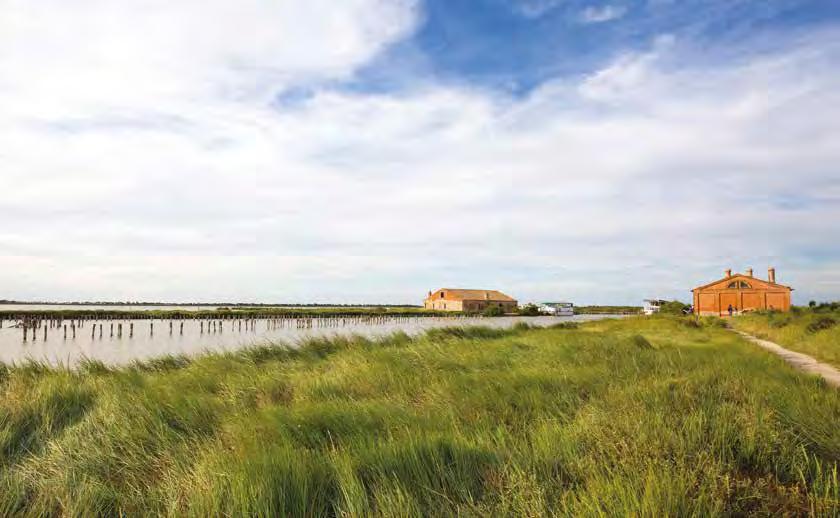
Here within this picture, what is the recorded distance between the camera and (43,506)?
379 centimetres

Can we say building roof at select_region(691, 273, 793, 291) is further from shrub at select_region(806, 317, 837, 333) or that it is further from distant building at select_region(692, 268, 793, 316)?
shrub at select_region(806, 317, 837, 333)

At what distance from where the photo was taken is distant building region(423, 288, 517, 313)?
92875 millimetres

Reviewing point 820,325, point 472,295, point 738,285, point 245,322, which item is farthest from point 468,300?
point 820,325

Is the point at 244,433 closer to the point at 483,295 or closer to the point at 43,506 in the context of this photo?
the point at 43,506

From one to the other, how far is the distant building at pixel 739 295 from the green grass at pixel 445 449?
45.1 metres

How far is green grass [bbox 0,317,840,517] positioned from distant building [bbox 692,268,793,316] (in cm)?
4511

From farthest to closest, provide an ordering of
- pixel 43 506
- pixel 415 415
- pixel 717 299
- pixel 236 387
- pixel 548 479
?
pixel 717 299 → pixel 236 387 → pixel 415 415 → pixel 43 506 → pixel 548 479

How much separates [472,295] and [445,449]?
303 ft

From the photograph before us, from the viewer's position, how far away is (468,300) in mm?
92812

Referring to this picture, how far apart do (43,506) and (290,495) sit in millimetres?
1830

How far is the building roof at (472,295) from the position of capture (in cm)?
9469

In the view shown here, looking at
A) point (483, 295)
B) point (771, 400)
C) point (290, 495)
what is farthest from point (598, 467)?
point (483, 295)

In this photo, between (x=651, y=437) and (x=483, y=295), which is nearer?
(x=651, y=437)

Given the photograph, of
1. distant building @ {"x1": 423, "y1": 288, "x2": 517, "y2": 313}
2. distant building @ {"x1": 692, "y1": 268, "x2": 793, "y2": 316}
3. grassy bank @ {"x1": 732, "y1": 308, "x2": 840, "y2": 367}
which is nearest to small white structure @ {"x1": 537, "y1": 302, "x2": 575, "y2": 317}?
distant building @ {"x1": 423, "y1": 288, "x2": 517, "y2": 313}
